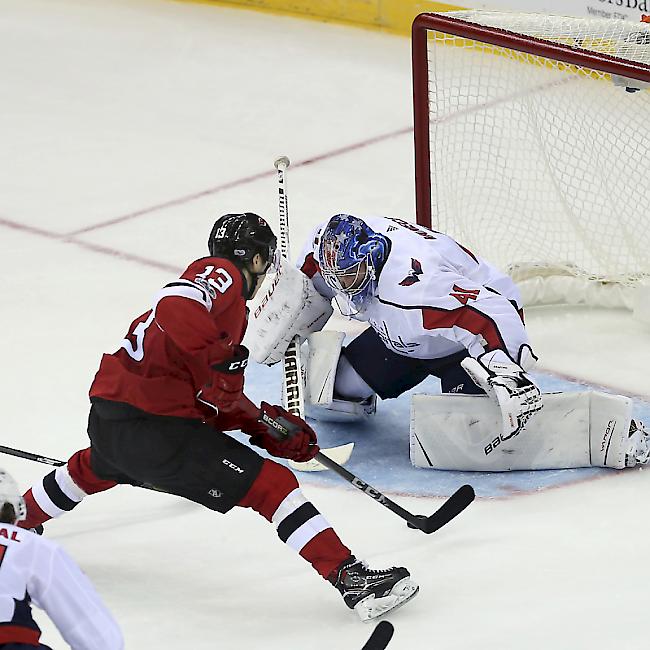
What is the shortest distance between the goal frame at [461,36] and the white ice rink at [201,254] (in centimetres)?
55

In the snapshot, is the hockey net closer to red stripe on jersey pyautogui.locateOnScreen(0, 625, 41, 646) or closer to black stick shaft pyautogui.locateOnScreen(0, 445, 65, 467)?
black stick shaft pyautogui.locateOnScreen(0, 445, 65, 467)

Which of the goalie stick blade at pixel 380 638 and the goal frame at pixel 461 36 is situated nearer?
the goalie stick blade at pixel 380 638

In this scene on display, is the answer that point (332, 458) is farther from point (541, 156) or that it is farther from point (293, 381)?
point (541, 156)

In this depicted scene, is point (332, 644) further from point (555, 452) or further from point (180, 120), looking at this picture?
point (180, 120)

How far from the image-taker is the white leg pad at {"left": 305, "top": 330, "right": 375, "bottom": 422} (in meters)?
3.85

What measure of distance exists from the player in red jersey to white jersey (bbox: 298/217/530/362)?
0.52 meters

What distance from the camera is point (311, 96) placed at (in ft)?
22.7

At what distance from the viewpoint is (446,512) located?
11.1 feet

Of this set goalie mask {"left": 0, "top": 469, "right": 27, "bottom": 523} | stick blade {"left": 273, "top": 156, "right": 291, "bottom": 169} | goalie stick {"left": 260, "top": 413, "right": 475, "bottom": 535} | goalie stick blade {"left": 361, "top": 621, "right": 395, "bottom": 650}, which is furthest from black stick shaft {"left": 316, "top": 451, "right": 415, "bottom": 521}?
goalie mask {"left": 0, "top": 469, "right": 27, "bottom": 523}

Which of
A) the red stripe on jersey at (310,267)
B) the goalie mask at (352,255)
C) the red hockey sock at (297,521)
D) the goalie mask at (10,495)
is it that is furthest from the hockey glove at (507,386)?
the goalie mask at (10,495)

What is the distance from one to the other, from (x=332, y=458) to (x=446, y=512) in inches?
16.4

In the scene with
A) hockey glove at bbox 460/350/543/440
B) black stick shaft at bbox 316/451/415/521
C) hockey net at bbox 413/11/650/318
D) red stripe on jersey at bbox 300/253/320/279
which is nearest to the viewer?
black stick shaft at bbox 316/451/415/521

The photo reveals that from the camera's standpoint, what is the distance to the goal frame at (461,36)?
4059mm

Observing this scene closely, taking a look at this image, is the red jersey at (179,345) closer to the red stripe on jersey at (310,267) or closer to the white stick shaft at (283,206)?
the red stripe on jersey at (310,267)
